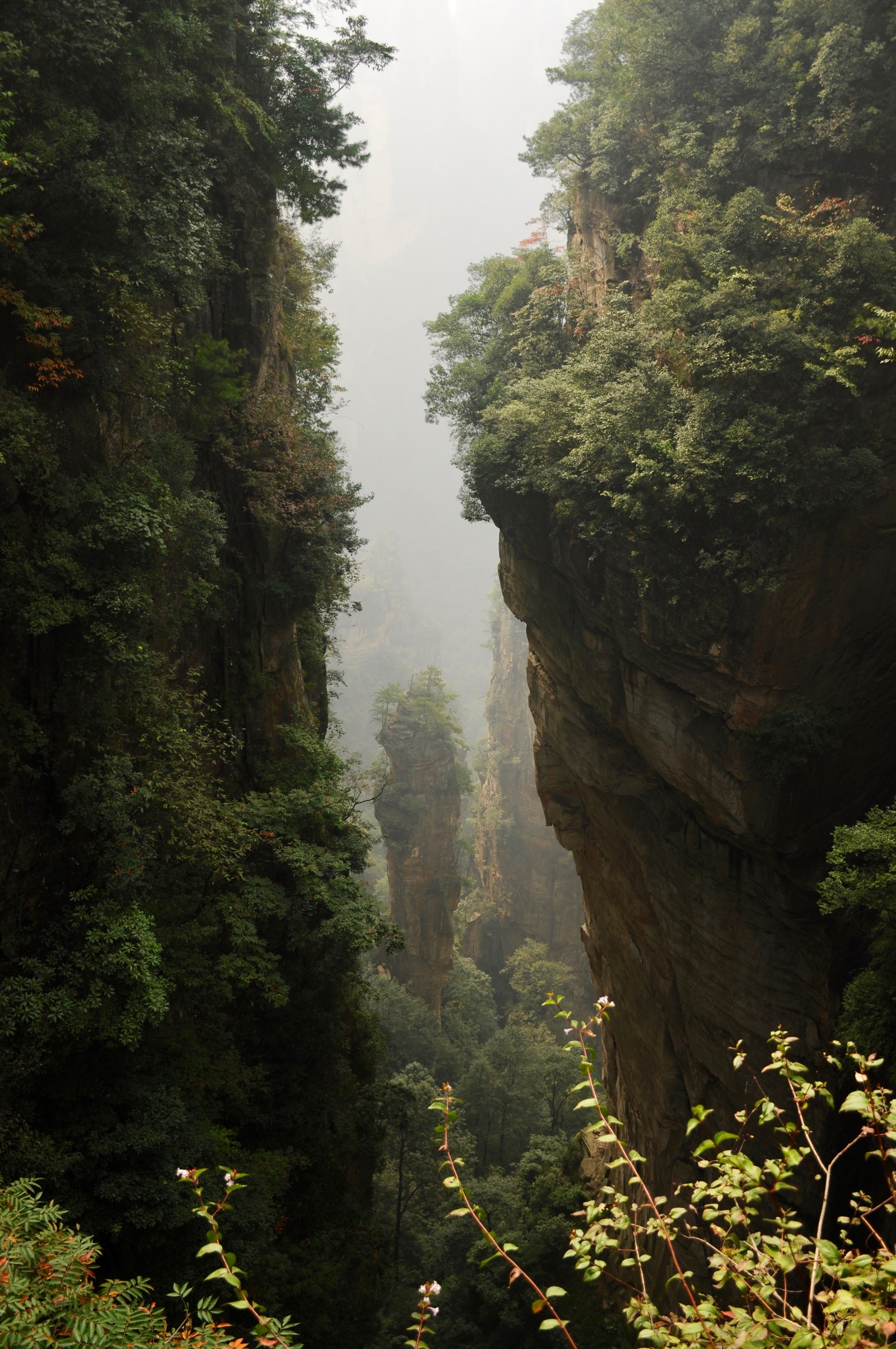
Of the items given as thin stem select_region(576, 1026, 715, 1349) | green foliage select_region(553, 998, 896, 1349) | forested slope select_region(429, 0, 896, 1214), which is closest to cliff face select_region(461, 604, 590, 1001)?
forested slope select_region(429, 0, 896, 1214)

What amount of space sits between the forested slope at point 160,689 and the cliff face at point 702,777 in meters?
5.11

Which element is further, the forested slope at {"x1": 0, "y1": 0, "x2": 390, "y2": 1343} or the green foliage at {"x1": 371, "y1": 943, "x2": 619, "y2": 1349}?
the green foliage at {"x1": 371, "y1": 943, "x2": 619, "y2": 1349}

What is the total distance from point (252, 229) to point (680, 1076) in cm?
1709

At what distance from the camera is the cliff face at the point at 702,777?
979cm

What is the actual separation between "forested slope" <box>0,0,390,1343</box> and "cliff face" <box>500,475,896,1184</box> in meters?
5.11

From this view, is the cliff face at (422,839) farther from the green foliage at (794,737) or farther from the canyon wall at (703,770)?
the green foliage at (794,737)

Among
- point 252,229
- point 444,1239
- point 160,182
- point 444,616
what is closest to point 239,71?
point 252,229

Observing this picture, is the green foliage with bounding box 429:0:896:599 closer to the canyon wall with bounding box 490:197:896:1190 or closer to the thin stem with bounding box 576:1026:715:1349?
the canyon wall with bounding box 490:197:896:1190

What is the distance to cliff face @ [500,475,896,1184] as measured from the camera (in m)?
9.79

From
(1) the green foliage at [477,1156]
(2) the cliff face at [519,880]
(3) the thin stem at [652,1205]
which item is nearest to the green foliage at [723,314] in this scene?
(3) the thin stem at [652,1205]

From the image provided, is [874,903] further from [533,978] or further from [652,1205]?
[533,978]

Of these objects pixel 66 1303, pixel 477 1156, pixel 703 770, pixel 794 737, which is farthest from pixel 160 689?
pixel 477 1156

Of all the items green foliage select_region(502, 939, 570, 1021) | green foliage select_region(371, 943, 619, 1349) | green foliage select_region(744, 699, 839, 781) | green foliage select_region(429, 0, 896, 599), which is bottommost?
green foliage select_region(371, 943, 619, 1349)

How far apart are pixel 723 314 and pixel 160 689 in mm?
8917
